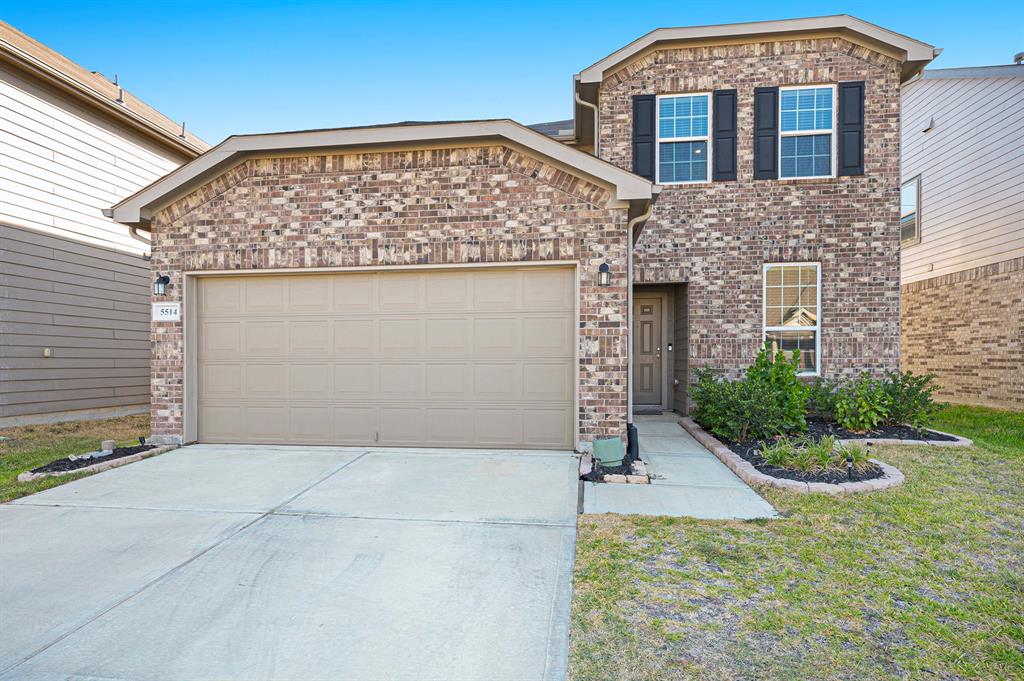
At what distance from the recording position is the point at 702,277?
360 inches

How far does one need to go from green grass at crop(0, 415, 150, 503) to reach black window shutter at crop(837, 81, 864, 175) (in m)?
11.0

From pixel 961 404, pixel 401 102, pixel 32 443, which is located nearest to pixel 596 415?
pixel 32 443

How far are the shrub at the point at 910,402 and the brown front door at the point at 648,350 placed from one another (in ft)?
11.2

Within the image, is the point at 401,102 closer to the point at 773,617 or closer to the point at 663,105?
the point at 663,105

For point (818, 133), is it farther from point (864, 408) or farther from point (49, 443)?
point (49, 443)

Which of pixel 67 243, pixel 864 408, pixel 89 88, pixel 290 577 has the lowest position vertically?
pixel 290 577

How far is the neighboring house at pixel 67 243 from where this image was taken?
8.97 m

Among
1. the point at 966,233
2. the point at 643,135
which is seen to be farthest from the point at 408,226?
the point at 966,233

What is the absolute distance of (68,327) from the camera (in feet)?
32.6

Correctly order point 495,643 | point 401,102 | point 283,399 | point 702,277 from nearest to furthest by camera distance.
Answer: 1. point 495,643
2. point 283,399
3. point 702,277
4. point 401,102

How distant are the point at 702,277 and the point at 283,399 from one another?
21.7 feet

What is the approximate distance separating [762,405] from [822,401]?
7.70 ft

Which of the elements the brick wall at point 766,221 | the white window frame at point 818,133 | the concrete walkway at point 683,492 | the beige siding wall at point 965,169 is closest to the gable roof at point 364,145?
the concrete walkway at point 683,492

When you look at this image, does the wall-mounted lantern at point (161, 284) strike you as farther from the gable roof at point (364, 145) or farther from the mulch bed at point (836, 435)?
the mulch bed at point (836, 435)
